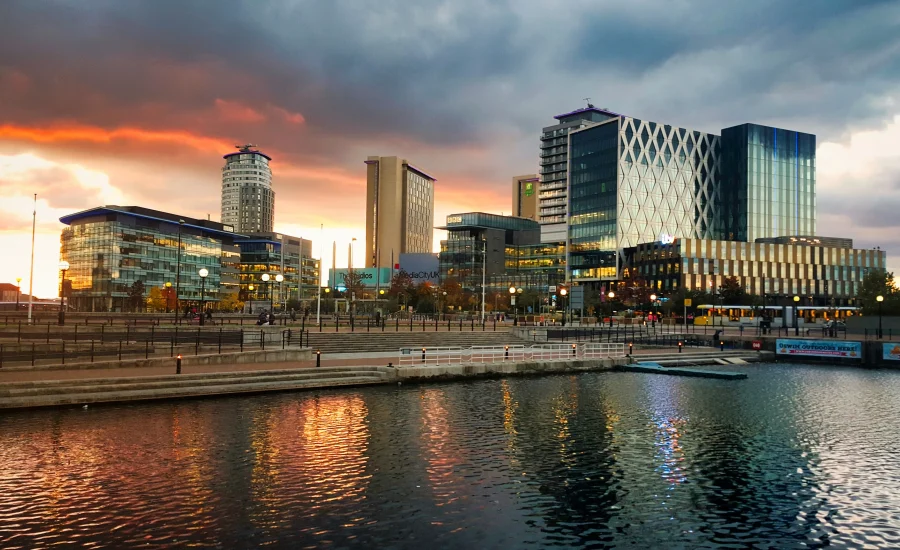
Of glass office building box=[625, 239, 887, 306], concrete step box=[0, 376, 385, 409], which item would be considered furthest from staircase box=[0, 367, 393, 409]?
glass office building box=[625, 239, 887, 306]

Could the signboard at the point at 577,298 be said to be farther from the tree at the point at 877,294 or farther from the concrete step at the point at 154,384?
the tree at the point at 877,294

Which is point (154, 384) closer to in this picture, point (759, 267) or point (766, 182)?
point (759, 267)

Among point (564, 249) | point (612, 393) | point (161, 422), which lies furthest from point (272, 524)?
point (564, 249)

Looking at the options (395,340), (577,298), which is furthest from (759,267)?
(395,340)

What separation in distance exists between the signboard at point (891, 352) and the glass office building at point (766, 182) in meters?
132

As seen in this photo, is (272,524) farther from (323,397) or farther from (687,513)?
(323,397)

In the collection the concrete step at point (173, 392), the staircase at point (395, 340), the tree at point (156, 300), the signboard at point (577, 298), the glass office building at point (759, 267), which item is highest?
the glass office building at point (759, 267)

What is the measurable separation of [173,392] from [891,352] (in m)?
57.5

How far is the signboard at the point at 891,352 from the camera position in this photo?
55.4 meters

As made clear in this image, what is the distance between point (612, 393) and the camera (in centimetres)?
3553

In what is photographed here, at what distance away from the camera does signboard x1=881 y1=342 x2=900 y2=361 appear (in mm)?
55406

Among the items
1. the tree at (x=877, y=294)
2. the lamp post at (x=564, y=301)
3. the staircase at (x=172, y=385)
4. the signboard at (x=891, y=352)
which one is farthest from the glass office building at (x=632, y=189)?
the staircase at (x=172, y=385)

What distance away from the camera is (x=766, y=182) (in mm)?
182500

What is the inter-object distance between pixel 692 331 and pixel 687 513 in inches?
2817
